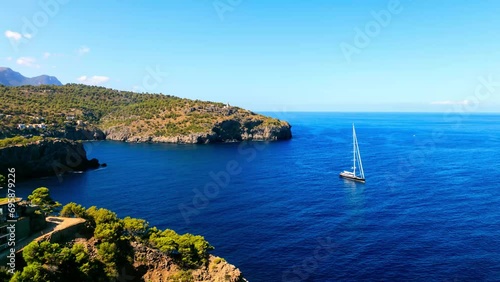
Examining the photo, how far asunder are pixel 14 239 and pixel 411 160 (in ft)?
483

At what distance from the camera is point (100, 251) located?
5094 centimetres

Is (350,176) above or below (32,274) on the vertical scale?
above

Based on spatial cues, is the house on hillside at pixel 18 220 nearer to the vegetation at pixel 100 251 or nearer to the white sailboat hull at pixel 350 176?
the vegetation at pixel 100 251

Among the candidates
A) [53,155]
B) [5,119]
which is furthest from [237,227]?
[5,119]

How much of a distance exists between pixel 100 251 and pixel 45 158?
9933cm

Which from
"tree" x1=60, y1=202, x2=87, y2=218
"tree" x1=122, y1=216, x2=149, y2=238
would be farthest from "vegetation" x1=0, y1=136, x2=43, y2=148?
"tree" x1=122, y1=216, x2=149, y2=238

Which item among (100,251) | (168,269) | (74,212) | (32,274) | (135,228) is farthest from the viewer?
(74,212)

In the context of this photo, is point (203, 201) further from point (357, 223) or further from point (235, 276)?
point (235, 276)

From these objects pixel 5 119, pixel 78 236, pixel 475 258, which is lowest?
→ pixel 475 258

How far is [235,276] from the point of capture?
5034 centimetres

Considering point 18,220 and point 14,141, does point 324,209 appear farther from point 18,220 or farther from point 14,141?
point 14,141

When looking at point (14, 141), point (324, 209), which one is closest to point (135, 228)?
point (324, 209)

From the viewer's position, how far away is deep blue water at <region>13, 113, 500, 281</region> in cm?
6169

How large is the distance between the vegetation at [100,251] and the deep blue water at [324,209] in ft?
37.3
